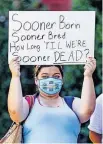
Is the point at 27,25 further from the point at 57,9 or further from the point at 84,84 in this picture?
the point at 84,84

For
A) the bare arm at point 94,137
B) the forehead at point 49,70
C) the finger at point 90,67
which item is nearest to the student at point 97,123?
the bare arm at point 94,137

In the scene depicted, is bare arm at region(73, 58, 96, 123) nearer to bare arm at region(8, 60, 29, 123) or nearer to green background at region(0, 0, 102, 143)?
green background at region(0, 0, 102, 143)

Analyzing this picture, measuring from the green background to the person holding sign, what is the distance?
0.03 meters

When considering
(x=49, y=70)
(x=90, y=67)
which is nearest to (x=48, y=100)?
(x=49, y=70)

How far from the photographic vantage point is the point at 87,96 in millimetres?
2637

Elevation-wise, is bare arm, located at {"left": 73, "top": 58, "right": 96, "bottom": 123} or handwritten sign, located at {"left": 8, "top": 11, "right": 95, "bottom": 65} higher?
handwritten sign, located at {"left": 8, "top": 11, "right": 95, "bottom": 65}

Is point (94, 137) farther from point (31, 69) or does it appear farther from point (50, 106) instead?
point (31, 69)

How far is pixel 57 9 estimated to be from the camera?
8.55ft

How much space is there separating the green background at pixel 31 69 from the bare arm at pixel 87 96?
24mm

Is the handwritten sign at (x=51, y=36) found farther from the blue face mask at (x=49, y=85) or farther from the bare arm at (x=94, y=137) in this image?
the bare arm at (x=94, y=137)

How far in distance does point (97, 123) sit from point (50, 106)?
26cm

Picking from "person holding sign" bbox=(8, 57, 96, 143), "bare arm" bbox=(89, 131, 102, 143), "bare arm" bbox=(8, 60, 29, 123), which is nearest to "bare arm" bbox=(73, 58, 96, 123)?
"person holding sign" bbox=(8, 57, 96, 143)

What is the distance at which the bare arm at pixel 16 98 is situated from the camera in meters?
2.59

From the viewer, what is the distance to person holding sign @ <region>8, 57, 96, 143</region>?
8.53 feet
